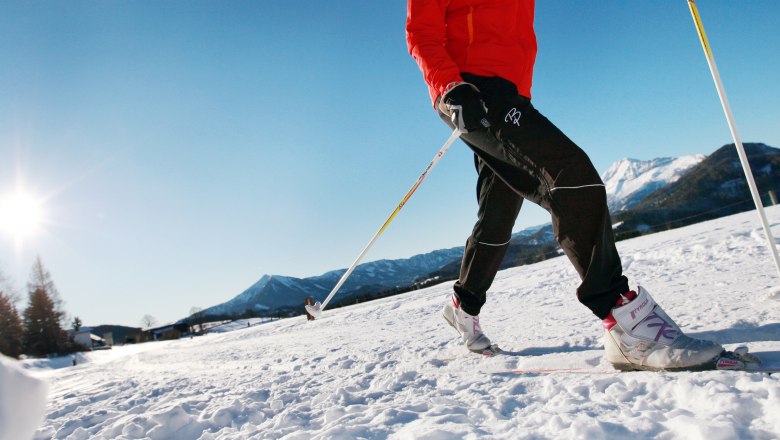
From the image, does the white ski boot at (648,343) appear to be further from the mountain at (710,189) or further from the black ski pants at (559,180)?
the mountain at (710,189)

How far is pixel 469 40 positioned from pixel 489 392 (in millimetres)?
1736

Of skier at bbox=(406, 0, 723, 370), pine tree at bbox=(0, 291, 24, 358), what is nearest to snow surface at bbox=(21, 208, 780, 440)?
skier at bbox=(406, 0, 723, 370)

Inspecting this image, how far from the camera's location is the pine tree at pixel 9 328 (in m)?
39.1

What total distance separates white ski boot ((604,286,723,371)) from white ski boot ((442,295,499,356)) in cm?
82

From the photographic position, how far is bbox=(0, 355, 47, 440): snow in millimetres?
604

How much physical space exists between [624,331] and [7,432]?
5.78 ft

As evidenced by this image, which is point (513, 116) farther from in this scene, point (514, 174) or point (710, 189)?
point (710, 189)

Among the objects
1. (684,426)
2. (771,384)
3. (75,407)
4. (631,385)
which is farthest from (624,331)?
(75,407)

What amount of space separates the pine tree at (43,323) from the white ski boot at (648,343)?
60.0 metres

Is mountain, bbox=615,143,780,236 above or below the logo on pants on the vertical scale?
above

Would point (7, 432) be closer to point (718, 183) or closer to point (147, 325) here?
point (147, 325)

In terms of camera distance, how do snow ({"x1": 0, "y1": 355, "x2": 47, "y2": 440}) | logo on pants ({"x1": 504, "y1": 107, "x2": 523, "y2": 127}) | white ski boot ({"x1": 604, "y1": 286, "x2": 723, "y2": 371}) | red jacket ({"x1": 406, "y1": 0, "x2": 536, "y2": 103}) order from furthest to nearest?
A: red jacket ({"x1": 406, "y1": 0, "x2": 536, "y2": 103})
logo on pants ({"x1": 504, "y1": 107, "x2": 523, "y2": 127})
white ski boot ({"x1": 604, "y1": 286, "x2": 723, "y2": 371})
snow ({"x1": 0, "y1": 355, "x2": 47, "y2": 440})

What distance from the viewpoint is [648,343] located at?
5.02 ft

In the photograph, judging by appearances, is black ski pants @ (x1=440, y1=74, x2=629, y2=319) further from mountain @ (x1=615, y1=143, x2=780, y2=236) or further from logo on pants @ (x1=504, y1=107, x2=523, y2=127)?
mountain @ (x1=615, y1=143, x2=780, y2=236)
